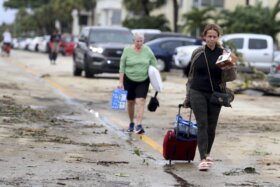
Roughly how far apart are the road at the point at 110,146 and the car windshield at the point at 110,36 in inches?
309

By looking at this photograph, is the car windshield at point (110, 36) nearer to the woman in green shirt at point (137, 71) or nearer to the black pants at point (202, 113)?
the woman in green shirt at point (137, 71)

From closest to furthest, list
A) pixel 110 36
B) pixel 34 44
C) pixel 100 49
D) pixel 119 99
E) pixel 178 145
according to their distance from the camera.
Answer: pixel 178 145 → pixel 119 99 → pixel 100 49 → pixel 110 36 → pixel 34 44

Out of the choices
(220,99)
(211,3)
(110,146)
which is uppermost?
(211,3)

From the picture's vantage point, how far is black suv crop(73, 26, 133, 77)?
26172mm

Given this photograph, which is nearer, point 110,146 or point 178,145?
point 178,145

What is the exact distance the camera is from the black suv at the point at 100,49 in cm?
2617

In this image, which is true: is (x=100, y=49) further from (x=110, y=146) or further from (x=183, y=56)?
(x=110, y=146)

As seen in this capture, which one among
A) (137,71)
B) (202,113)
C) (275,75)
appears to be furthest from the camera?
(275,75)

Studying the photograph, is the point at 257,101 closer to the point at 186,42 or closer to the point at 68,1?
the point at 186,42

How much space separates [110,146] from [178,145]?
1.58m

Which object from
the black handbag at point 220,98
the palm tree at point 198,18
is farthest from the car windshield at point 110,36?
the palm tree at point 198,18

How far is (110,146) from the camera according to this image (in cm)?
1127


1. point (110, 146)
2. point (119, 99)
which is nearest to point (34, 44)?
point (119, 99)

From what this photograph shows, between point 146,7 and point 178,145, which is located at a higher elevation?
point 146,7
